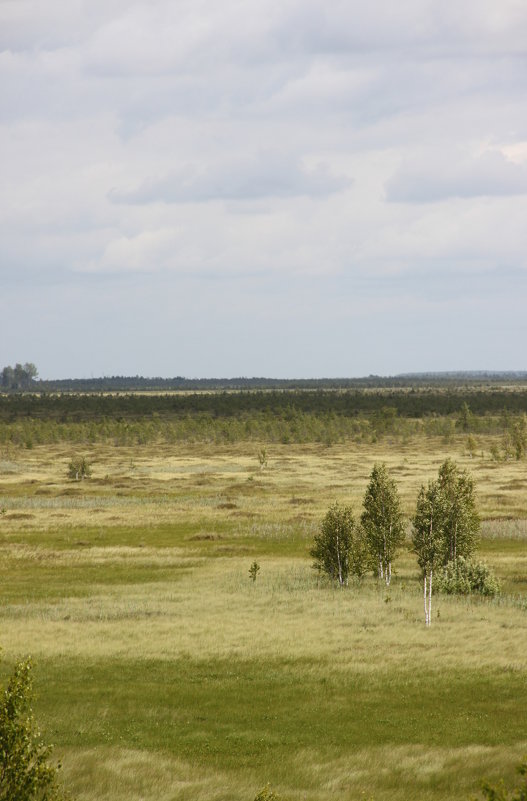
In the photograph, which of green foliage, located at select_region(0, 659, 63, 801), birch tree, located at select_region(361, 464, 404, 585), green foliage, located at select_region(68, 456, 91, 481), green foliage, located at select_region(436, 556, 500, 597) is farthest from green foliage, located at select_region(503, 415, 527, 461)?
green foliage, located at select_region(0, 659, 63, 801)

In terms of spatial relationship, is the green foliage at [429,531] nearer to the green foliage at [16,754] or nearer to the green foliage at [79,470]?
the green foliage at [16,754]

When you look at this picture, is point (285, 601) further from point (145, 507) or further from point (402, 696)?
point (145, 507)

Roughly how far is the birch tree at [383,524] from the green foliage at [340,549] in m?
0.85

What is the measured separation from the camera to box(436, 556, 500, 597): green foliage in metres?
46.2

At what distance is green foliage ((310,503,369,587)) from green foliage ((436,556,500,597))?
5.35 meters

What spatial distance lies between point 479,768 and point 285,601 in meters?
21.4

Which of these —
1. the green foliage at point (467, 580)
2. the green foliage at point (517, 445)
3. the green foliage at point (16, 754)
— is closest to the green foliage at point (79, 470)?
the green foliage at point (517, 445)

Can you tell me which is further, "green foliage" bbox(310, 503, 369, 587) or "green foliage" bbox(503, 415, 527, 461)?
"green foliage" bbox(503, 415, 527, 461)

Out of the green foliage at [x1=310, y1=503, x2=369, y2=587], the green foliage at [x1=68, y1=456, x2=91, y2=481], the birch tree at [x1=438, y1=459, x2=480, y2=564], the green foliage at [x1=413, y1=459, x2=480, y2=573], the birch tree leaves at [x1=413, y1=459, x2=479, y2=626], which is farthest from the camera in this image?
the green foliage at [x1=68, y1=456, x2=91, y2=481]

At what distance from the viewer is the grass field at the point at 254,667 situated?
76.8ft

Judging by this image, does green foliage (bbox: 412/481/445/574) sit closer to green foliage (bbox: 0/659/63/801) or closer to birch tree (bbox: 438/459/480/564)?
birch tree (bbox: 438/459/480/564)

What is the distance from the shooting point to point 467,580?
1849 inches

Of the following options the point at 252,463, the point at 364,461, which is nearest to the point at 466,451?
the point at 364,461

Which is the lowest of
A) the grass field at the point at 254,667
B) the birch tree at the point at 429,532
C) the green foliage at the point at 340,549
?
the grass field at the point at 254,667
